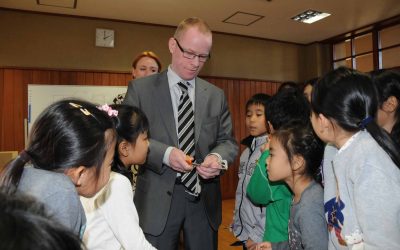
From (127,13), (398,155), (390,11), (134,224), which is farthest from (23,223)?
(390,11)

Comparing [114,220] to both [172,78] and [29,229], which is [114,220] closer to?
[172,78]

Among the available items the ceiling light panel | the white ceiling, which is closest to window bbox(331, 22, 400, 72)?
the white ceiling

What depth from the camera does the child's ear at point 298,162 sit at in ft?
5.16

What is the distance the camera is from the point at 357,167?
42.1 inches

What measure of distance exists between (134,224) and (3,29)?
4.19m

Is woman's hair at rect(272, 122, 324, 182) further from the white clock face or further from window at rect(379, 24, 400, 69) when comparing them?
window at rect(379, 24, 400, 69)

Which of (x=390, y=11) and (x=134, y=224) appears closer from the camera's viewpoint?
(x=134, y=224)

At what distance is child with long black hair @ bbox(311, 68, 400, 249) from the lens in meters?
1.02

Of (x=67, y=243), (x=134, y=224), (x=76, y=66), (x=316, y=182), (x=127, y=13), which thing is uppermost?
(x=127, y=13)

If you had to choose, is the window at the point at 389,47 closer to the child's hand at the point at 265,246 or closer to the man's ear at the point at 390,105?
the man's ear at the point at 390,105

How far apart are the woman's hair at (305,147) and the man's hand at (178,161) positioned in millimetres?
453

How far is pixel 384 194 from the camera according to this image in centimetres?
102

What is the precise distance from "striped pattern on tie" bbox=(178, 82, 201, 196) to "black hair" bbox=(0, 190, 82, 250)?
4.12 feet

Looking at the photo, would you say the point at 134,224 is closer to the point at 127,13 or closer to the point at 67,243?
the point at 67,243
